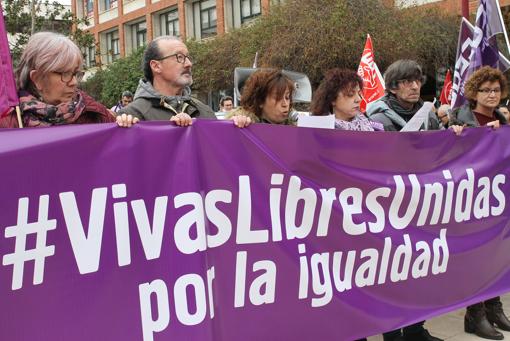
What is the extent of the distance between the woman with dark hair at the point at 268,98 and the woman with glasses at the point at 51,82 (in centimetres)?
89

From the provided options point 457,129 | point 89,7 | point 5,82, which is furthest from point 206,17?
point 5,82

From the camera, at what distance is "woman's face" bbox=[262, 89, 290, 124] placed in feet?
10.3

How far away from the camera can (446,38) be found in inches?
664

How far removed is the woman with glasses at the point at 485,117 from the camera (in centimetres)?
372

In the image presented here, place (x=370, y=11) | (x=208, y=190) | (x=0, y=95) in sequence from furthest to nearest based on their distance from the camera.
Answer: (x=370, y=11) < (x=208, y=190) < (x=0, y=95)

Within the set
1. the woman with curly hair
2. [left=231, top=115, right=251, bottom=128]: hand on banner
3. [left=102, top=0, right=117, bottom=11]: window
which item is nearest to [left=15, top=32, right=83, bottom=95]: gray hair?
[left=231, top=115, right=251, bottom=128]: hand on banner

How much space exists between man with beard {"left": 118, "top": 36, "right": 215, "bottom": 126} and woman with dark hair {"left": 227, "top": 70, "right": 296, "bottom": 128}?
0.23 m

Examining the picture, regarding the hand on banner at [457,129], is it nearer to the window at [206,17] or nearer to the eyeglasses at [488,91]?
the eyeglasses at [488,91]

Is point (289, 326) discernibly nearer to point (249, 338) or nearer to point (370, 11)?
point (249, 338)

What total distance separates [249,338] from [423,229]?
50.4 inches

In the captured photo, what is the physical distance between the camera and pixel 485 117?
4.01m

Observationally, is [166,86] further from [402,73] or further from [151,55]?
[402,73]

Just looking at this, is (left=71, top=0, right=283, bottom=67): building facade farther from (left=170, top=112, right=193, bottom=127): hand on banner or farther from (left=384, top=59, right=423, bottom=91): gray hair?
(left=170, top=112, right=193, bottom=127): hand on banner

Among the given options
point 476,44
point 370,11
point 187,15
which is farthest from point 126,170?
point 187,15
